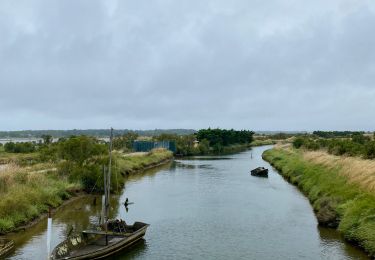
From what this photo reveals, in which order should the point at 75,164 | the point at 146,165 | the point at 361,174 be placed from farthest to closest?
1. the point at 146,165
2. the point at 75,164
3. the point at 361,174

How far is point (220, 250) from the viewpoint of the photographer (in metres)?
28.3

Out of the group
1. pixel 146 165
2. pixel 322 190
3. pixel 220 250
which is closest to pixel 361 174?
pixel 322 190

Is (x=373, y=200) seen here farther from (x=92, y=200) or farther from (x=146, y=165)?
(x=146, y=165)

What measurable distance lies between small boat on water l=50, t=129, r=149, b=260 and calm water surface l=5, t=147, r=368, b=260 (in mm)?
724

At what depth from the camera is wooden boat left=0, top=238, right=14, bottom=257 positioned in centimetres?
2659

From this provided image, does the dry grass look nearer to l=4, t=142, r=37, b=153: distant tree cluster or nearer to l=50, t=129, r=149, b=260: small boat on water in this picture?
l=50, t=129, r=149, b=260: small boat on water

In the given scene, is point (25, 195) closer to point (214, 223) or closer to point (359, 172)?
point (214, 223)

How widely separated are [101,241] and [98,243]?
0.49 m

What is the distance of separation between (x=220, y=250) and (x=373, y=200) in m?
10.7

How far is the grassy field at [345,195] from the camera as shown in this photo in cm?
2822

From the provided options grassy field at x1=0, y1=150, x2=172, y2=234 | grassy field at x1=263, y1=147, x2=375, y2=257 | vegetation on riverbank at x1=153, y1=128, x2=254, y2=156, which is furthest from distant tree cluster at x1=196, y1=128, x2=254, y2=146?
grassy field at x1=0, y1=150, x2=172, y2=234

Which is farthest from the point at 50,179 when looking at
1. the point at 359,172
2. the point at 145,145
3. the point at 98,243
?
the point at 145,145

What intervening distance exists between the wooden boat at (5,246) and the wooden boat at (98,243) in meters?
3.80

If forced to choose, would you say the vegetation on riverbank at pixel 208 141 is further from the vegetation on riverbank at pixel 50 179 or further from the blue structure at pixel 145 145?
the vegetation on riverbank at pixel 50 179
